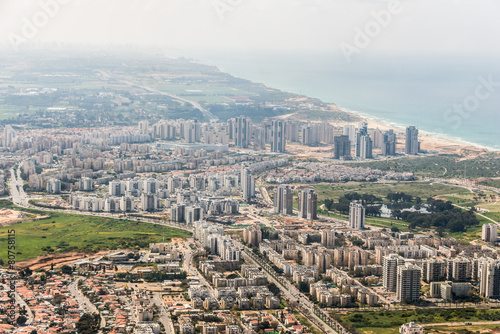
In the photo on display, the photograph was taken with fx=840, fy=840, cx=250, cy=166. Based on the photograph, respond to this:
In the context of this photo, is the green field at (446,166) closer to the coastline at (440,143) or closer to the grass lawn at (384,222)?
the coastline at (440,143)

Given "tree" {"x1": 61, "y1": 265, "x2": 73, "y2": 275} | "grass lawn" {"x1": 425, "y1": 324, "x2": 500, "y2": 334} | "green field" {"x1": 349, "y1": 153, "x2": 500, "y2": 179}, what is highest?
"green field" {"x1": 349, "y1": 153, "x2": 500, "y2": 179}

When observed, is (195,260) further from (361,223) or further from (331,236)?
(361,223)

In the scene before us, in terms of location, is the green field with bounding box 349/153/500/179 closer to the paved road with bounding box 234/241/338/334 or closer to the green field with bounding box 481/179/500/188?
the green field with bounding box 481/179/500/188

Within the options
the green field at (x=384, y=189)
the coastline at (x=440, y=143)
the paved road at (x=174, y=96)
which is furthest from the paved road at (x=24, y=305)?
the paved road at (x=174, y=96)

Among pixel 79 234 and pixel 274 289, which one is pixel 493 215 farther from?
pixel 79 234

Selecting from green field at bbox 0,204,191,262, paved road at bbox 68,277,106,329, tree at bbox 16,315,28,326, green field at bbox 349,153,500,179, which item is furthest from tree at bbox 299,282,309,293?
green field at bbox 349,153,500,179
